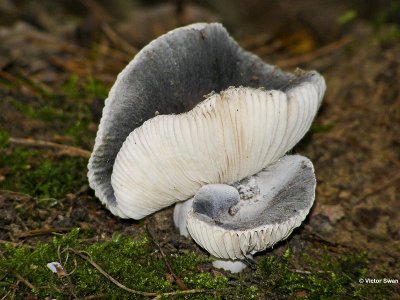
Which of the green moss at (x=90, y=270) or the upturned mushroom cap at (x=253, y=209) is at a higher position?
the upturned mushroom cap at (x=253, y=209)

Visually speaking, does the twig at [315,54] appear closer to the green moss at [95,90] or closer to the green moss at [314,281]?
the green moss at [95,90]

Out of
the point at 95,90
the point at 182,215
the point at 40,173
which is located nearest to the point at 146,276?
the point at 182,215

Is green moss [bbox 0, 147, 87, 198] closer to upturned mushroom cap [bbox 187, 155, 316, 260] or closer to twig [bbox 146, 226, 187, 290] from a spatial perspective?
twig [bbox 146, 226, 187, 290]

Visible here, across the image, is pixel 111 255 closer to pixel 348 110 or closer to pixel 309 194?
pixel 309 194

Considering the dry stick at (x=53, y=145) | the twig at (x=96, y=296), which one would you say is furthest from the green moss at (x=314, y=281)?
the dry stick at (x=53, y=145)

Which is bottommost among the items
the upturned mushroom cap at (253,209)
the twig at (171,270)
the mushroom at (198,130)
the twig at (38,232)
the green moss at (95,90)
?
the twig at (171,270)

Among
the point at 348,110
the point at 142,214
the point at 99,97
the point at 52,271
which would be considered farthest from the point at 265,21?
the point at 52,271
